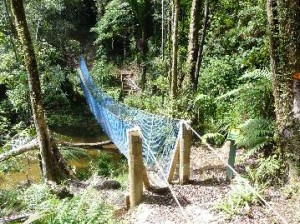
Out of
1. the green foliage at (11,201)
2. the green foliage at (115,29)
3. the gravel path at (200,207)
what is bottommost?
the green foliage at (11,201)

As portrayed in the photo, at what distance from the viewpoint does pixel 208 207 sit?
9.23 feet

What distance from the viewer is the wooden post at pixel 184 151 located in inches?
121

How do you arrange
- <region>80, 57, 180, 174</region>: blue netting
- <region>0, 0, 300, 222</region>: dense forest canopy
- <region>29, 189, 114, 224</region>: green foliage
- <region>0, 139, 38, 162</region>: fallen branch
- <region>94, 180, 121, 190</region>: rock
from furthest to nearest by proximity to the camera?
<region>0, 139, 38, 162</region>: fallen branch < <region>94, 180, 121, 190</region>: rock < <region>80, 57, 180, 174</region>: blue netting < <region>0, 0, 300, 222</region>: dense forest canopy < <region>29, 189, 114, 224</region>: green foliage

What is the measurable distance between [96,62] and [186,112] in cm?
798

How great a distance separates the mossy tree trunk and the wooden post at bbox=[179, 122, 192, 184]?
73cm

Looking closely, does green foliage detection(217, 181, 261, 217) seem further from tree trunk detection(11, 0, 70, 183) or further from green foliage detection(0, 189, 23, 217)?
tree trunk detection(11, 0, 70, 183)

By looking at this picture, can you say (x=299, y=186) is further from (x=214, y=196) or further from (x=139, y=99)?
(x=139, y=99)

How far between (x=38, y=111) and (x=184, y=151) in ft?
5.26

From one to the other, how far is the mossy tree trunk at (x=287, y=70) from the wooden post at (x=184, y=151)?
0.73m

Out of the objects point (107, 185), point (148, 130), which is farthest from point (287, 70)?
point (107, 185)

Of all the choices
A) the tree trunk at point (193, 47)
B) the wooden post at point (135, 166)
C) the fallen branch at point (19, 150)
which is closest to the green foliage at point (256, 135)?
the wooden post at point (135, 166)

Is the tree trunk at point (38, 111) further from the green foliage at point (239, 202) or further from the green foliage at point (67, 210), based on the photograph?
the green foliage at point (239, 202)

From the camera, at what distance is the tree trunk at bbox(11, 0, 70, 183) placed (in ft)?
11.5

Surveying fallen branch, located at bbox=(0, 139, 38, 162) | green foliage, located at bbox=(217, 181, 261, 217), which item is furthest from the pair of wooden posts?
fallen branch, located at bbox=(0, 139, 38, 162)
